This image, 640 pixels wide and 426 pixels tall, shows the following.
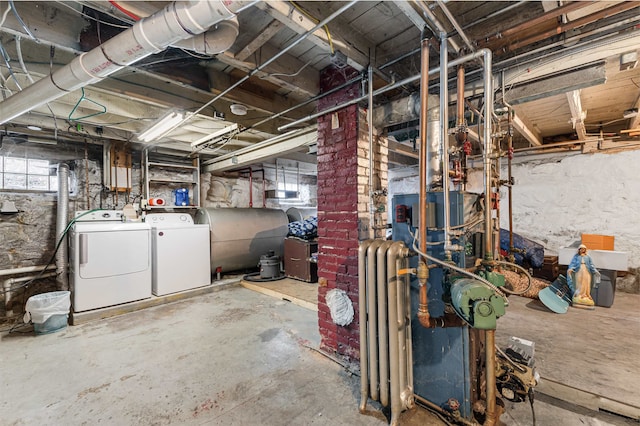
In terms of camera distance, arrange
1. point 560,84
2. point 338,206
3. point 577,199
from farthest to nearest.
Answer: point 577,199
point 338,206
point 560,84

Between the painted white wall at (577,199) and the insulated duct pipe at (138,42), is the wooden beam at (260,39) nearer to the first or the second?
the insulated duct pipe at (138,42)

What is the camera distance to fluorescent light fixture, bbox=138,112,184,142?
2.92 meters

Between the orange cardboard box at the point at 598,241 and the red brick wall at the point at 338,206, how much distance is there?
14.2 ft

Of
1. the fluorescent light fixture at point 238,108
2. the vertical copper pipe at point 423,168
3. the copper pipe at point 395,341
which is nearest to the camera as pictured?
the vertical copper pipe at point 423,168

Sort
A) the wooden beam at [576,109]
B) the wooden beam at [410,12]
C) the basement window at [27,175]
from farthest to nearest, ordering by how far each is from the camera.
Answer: the basement window at [27,175], the wooden beam at [576,109], the wooden beam at [410,12]

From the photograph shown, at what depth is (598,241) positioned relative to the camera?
4035mm

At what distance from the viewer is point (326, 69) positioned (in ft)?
7.91

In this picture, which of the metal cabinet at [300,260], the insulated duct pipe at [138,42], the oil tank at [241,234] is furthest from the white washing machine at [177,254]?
the insulated duct pipe at [138,42]

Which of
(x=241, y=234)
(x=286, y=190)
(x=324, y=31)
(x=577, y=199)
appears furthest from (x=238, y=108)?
(x=577, y=199)

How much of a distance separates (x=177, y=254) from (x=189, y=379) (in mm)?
2465

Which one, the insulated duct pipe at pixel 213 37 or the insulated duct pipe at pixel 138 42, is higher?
the insulated duct pipe at pixel 213 37

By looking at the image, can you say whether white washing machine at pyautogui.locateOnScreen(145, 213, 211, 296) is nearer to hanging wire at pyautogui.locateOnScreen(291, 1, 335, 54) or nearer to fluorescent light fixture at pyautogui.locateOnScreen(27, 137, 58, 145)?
fluorescent light fixture at pyautogui.locateOnScreen(27, 137, 58, 145)

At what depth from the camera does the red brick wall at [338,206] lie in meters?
2.25

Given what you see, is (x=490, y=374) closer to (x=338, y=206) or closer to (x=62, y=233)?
(x=338, y=206)
